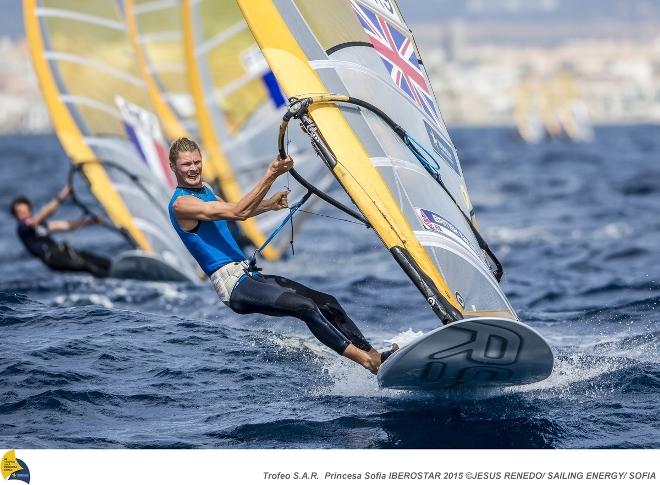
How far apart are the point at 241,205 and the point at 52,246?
6.95 m

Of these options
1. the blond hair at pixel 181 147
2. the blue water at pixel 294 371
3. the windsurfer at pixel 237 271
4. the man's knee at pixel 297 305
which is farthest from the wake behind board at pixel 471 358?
the blond hair at pixel 181 147

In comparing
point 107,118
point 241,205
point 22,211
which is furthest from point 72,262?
point 241,205

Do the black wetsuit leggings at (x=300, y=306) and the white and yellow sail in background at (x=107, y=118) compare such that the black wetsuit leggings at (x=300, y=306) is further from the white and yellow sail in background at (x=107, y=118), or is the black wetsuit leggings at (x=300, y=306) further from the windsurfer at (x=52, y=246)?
the windsurfer at (x=52, y=246)

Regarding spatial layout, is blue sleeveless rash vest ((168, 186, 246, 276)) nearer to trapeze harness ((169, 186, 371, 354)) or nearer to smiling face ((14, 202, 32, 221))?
trapeze harness ((169, 186, 371, 354))

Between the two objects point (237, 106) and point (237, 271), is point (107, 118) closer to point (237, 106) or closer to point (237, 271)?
point (237, 106)

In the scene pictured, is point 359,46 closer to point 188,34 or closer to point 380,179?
point 380,179

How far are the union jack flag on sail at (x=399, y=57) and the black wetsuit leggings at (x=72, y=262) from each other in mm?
5827

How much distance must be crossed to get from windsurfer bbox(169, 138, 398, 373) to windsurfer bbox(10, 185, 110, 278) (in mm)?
6076

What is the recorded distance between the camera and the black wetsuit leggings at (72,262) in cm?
1185

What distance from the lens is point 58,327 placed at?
7.77 metres

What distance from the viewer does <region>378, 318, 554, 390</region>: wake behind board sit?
522cm

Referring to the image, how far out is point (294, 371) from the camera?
6.75 meters
